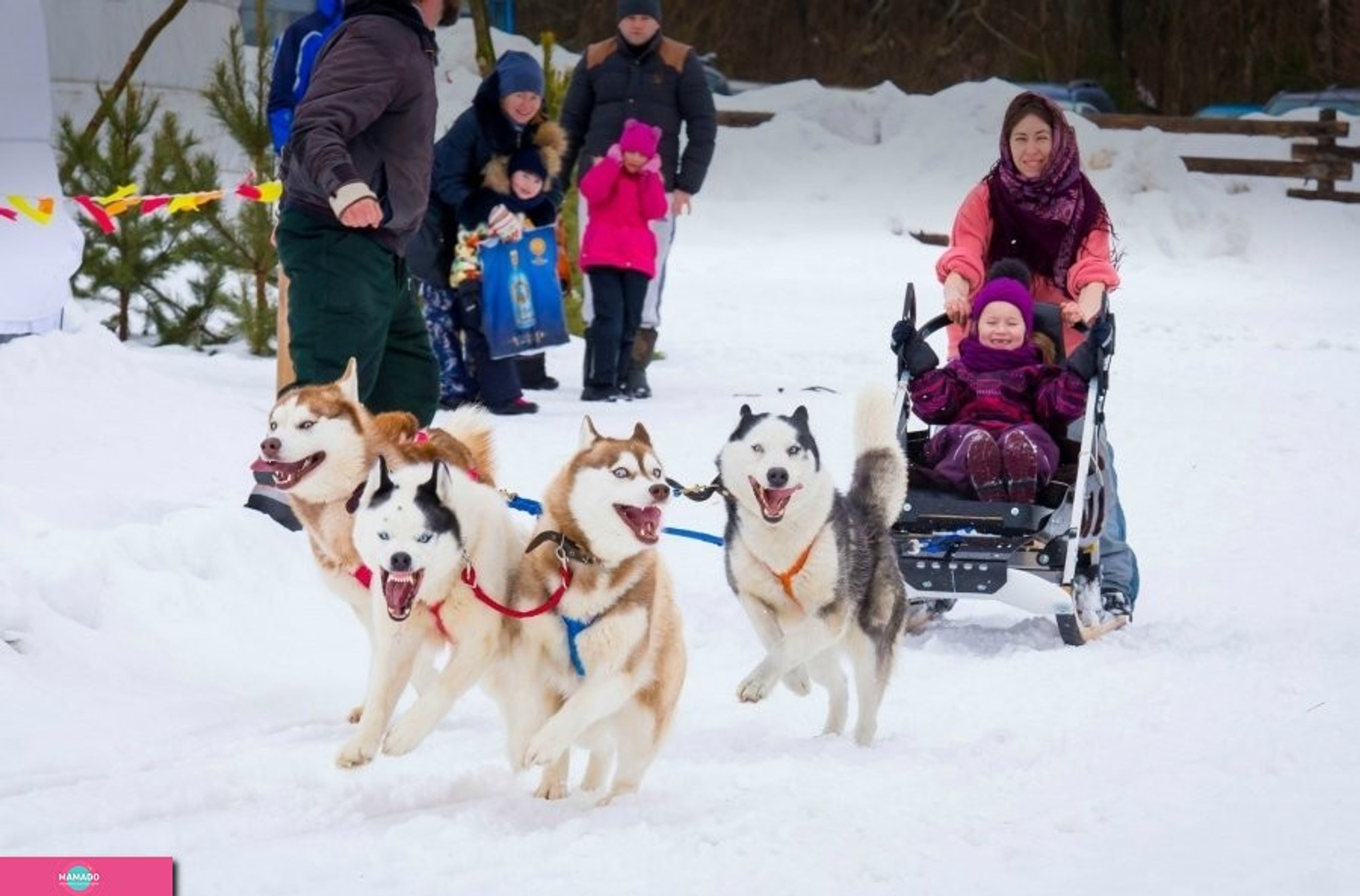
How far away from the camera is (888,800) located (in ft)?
12.4

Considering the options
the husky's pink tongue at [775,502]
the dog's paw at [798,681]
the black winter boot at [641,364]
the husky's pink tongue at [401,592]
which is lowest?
the black winter boot at [641,364]

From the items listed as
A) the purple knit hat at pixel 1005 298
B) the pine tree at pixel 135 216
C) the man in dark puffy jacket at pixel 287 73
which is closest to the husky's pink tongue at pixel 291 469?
the man in dark puffy jacket at pixel 287 73

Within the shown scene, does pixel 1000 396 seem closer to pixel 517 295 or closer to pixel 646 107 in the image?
pixel 517 295

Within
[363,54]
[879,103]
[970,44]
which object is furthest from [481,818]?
[970,44]

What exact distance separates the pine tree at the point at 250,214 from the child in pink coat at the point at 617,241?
5.22 feet

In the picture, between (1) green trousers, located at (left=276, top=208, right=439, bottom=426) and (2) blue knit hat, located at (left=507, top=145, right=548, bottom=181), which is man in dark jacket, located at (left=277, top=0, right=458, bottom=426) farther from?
(2) blue knit hat, located at (left=507, top=145, right=548, bottom=181)

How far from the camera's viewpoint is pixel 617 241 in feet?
31.0

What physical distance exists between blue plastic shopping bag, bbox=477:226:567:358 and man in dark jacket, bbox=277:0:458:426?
13.0 ft

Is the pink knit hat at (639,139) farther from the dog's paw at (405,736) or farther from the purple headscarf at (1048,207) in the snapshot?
the dog's paw at (405,736)

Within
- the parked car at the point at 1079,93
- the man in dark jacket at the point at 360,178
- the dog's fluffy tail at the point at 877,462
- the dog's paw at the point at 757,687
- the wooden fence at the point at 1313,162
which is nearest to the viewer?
the dog's paw at the point at 757,687

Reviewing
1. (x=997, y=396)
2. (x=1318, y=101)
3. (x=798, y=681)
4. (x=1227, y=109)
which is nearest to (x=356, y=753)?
(x=798, y=681)

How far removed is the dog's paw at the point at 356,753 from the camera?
136 inches

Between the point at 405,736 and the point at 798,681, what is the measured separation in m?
1.37

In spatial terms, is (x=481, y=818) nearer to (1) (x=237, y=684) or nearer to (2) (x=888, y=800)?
(2) (x=888, y=800)
